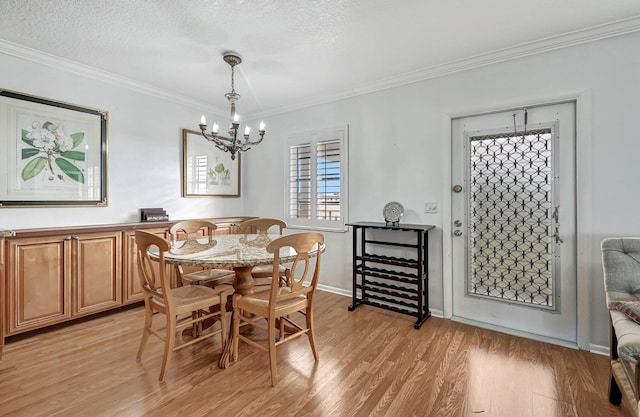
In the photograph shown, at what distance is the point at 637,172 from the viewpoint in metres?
2.22

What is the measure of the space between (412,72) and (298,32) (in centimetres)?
134

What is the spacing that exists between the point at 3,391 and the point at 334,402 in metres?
2.03

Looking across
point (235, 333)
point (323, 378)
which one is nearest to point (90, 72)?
point (235, 333)

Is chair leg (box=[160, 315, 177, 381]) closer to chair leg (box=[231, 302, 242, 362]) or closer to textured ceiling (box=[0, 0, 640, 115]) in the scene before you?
chair leg (box=[231, 302, 242, 362])

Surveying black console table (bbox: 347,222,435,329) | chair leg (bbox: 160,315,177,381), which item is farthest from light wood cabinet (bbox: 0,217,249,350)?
black console table (bbox: 347,222,435,329)

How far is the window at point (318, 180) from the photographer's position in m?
3.73

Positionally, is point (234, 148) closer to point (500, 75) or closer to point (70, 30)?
point (70, 30)

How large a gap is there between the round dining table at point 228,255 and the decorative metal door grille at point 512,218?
1.68 metres

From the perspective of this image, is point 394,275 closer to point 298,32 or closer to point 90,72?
point 298,32

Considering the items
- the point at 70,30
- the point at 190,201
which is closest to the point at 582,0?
the point at 70,30

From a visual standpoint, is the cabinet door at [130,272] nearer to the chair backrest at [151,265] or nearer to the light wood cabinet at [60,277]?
the light wood cabinet at [60,277]

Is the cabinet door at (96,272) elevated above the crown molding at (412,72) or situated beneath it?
situated beneath

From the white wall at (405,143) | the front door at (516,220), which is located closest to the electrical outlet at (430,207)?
the white wall at (405,143)

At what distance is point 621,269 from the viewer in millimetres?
1917
